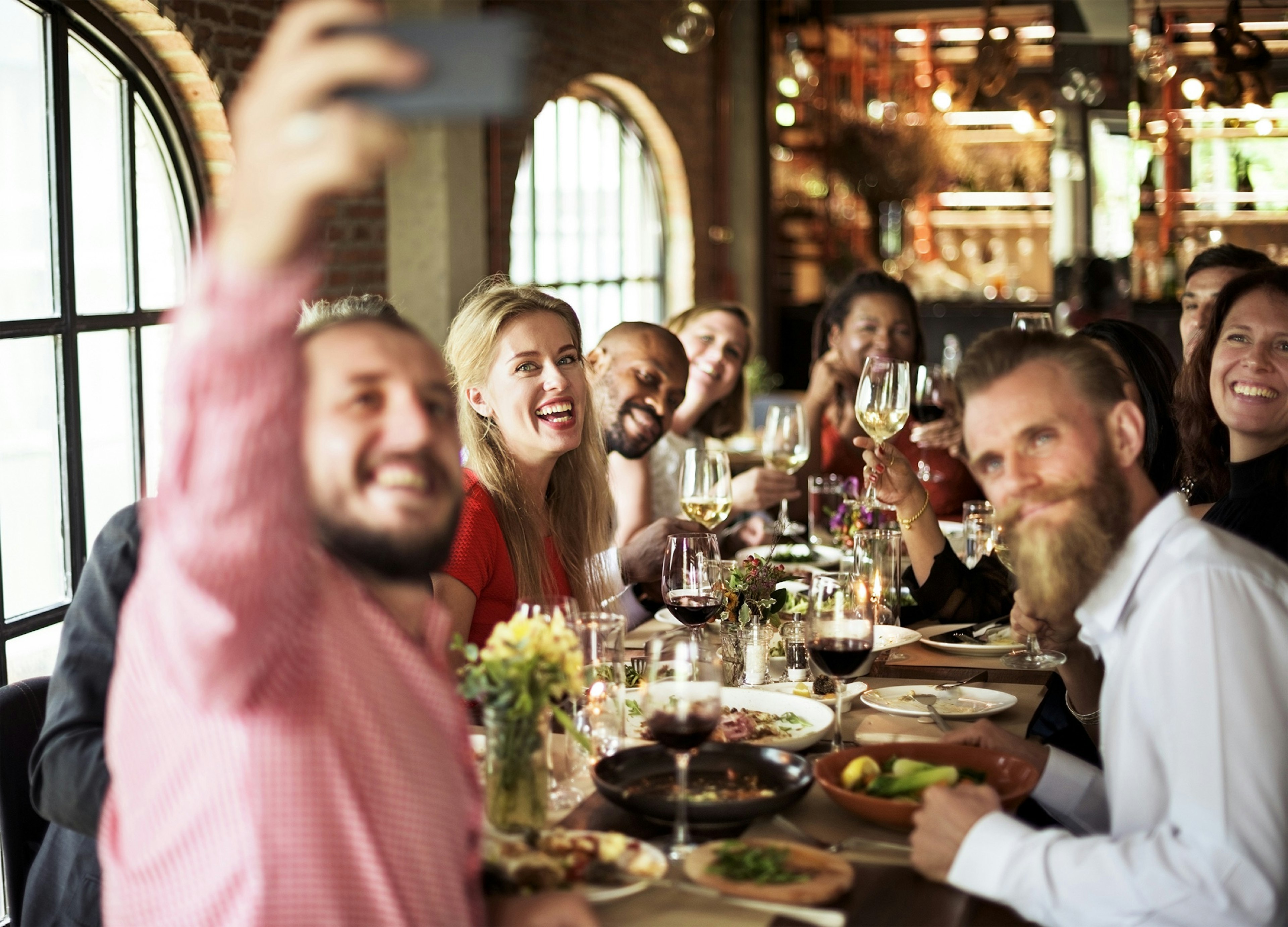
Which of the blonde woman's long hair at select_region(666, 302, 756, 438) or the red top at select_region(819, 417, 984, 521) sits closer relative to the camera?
the red top at select_region(819, 417, 984, 521)

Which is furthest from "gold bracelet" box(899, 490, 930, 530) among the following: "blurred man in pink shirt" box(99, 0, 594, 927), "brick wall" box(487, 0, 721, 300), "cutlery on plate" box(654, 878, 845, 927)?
"brick wall" box(487, 0, 721, 300)

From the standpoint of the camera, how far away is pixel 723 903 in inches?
54.4

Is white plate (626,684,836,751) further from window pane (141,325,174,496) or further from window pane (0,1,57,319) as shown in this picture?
window pane (141,325,174,496)

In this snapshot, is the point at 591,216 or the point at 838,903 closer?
the point at 838,903

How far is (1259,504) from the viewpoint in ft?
7.95

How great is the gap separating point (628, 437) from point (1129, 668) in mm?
2290

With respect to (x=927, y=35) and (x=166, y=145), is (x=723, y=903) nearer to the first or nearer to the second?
(x=166, y=145)

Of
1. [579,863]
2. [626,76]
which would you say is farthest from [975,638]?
[626,76]

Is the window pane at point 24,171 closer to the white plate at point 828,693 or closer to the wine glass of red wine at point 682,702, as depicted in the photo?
the white plate at point 828,693

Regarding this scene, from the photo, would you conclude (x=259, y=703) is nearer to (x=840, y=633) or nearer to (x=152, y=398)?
(x=840, y=633)

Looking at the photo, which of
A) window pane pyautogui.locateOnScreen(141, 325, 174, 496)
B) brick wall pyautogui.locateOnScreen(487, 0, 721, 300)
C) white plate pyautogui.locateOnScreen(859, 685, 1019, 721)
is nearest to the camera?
white plate pyautogui.locateOnScreen(859, 685, 1019, 721)

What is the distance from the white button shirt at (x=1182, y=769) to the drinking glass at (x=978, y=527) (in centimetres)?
137

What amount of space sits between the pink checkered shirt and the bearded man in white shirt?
0.60 metres

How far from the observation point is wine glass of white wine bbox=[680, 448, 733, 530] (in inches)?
113
